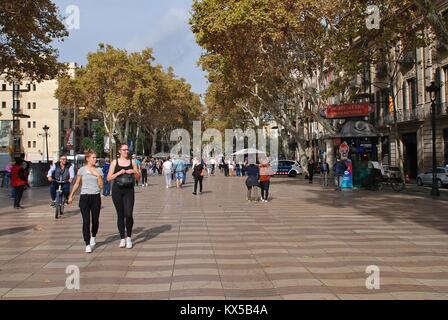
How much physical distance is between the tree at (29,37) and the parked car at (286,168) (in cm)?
2325

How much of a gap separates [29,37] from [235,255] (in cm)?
1695

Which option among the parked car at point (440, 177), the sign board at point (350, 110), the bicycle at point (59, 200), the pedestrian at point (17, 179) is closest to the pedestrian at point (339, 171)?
the sign board at point (350, 110)

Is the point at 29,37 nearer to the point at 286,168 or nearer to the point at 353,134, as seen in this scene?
the point at 353,134

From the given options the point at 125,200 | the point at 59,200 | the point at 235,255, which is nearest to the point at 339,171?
the point at 59,200

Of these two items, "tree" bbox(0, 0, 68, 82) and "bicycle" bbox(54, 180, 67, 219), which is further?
"tree" bbox(0, 0, 68, 82)

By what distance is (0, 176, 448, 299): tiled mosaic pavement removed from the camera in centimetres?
579

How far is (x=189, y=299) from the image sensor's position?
5.36m

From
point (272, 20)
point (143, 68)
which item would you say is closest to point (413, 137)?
point (272, 20)

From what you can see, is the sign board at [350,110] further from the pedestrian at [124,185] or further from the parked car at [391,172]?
the pedestrian at [124,185]

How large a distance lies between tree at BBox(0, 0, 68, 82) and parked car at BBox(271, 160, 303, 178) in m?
23.3

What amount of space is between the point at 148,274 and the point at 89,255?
179 cm

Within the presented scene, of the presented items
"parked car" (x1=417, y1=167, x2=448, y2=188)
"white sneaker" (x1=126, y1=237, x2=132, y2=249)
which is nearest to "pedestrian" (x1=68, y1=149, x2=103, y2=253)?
"white sneaker" (x1=126, y1=237, x2=132, y2=249)

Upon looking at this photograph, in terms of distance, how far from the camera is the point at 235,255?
25.9ft

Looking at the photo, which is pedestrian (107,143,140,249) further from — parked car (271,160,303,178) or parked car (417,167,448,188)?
parked car (271,160,303,178)
